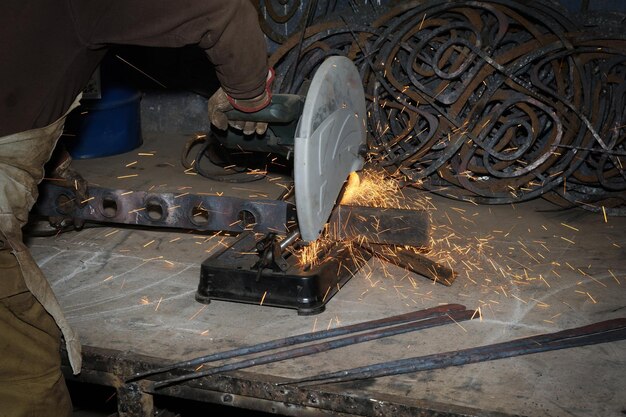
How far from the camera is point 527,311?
113 inches

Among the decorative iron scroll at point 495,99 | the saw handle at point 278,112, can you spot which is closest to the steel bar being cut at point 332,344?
the saw handle at point 278,112

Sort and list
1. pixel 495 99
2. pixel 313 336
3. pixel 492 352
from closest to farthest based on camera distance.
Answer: pixel 492 352, pixel 313 336, pixel 495 99

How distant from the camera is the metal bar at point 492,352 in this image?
2.39 metres

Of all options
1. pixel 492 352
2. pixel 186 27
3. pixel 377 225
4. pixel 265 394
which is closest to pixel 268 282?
pixel 377 225

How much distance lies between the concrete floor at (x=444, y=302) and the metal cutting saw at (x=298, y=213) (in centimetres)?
9

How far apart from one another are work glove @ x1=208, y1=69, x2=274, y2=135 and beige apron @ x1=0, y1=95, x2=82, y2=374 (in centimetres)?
49

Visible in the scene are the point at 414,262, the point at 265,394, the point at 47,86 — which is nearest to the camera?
the point at 47,86

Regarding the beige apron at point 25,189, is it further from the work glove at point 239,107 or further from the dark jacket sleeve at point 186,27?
the work glove at point 239,107

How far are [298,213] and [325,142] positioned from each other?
0.81 ft

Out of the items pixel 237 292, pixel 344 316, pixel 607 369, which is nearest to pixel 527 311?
pixel 607 369

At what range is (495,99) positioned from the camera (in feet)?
13.8

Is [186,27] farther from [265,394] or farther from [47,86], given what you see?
[265,394]

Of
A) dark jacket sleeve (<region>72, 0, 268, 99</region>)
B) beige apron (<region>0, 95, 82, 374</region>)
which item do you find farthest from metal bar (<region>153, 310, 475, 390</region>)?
dark jacket sleeve (<region>72, 0, 268, 99</region>)

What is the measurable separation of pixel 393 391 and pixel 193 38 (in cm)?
116
